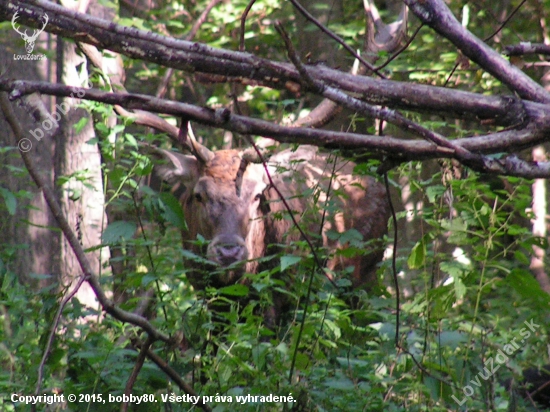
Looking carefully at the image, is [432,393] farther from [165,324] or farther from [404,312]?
[165,324]

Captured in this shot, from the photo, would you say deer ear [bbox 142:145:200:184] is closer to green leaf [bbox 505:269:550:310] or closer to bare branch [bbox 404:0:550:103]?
green leaf [bbox 505:269:550:310]

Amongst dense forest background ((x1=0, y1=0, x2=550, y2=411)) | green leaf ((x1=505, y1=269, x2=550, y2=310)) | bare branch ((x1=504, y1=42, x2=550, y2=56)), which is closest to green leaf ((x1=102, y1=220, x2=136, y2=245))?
dense forest background ((x1=0, y1=0, x2=550, y2=411))

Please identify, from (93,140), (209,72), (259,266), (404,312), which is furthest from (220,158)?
(209,72)

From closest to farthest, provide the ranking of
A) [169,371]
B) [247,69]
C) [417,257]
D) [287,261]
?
1. [247,69]
2. [169,371]
3. [287,261]
4. [417,257]

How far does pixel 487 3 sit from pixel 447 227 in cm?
524

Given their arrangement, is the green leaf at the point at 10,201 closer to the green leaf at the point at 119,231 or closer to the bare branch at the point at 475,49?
the green leaf at the point at 119,231

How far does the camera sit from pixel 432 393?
10.0 feet

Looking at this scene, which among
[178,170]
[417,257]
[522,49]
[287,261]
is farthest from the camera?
[178,170]

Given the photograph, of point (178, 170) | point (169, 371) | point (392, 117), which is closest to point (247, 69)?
point (392, 117)

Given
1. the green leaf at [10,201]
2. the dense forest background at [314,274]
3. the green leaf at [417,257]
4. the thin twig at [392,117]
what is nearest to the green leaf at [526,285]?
the dense forest background at [314,274]

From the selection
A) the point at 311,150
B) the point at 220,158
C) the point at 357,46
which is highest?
the point at 357,46

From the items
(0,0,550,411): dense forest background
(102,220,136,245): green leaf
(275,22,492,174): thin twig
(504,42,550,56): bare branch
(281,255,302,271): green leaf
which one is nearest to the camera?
(275,22,492,174): thin twig

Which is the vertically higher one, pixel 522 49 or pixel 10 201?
pixel 522 49

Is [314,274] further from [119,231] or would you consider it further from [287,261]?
[119,231]
